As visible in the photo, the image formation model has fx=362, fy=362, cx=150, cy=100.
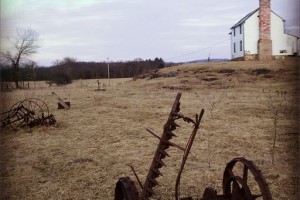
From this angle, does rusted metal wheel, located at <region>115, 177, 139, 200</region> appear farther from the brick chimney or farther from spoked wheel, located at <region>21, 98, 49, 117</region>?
the brick chimney

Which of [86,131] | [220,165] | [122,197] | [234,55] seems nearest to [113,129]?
[86,131]

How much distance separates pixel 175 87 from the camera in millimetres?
26047

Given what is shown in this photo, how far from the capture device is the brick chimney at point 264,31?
108 feet

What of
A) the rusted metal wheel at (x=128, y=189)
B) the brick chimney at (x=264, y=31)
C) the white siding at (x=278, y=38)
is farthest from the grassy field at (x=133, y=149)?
the white siding at (x=278, y=38)

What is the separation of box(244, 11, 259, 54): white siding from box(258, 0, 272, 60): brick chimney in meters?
1.34

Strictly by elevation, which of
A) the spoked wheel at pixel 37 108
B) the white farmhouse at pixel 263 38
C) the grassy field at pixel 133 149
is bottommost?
the grassy field at pixel 133 149

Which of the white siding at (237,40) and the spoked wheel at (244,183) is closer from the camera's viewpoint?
the spoked wheel at (244,183)

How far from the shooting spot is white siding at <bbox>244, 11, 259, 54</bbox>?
116 ft

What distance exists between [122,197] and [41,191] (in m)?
2.61

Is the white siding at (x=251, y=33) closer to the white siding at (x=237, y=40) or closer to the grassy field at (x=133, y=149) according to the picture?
the white siding at (x=237, y=40)

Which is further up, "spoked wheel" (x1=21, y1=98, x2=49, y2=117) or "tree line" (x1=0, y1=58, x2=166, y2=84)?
"tree line" (x1=0, y1=58, x2=166, y2=84)

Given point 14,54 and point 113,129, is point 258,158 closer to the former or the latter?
point 113,129

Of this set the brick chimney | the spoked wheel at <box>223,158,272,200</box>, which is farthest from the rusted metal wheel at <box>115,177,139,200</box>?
the brick chimney

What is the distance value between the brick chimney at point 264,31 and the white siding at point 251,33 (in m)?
1.34
